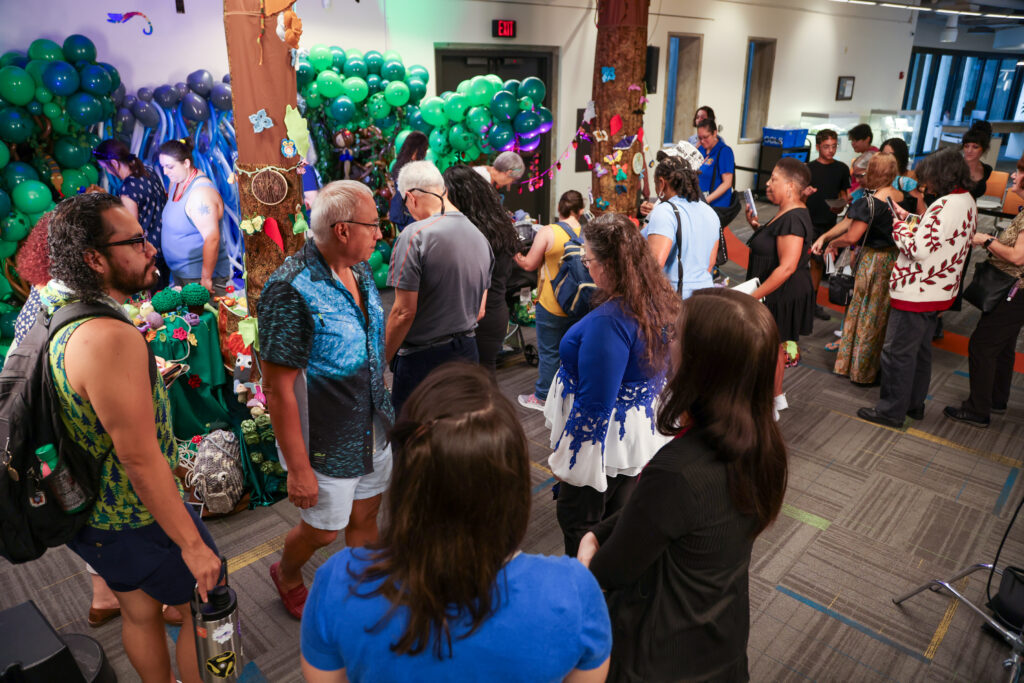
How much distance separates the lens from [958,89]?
1709cm

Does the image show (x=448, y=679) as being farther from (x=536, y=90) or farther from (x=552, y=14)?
(x=552, y=14)

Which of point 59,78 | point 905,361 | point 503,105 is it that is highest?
point 59,78

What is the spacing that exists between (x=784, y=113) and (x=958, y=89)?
8.99m

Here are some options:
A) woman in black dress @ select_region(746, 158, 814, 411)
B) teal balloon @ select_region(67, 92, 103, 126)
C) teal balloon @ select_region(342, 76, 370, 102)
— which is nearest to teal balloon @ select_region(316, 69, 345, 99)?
teal balloon @ select_region(342, 76, 370, 102)

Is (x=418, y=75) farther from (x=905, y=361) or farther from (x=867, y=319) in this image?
(x=905, y=361)

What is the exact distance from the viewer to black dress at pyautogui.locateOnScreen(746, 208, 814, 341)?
3523 millimetres

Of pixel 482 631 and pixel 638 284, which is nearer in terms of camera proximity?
pixel 482 631

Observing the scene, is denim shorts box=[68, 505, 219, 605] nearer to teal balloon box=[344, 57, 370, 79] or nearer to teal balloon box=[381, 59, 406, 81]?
teal balloon box=[344, 57, 370, 79]

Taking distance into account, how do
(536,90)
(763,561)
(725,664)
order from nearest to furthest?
(725,664) → (763,561) → (536,90)

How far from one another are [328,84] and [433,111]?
857mm

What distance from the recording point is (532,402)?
409 cm

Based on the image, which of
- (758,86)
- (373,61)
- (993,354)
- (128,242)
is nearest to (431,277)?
(128,242)

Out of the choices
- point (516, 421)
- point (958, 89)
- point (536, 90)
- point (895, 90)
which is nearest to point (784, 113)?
point (895, 90)

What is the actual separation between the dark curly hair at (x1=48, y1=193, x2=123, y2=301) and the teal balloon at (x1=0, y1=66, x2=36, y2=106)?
3.12 m
